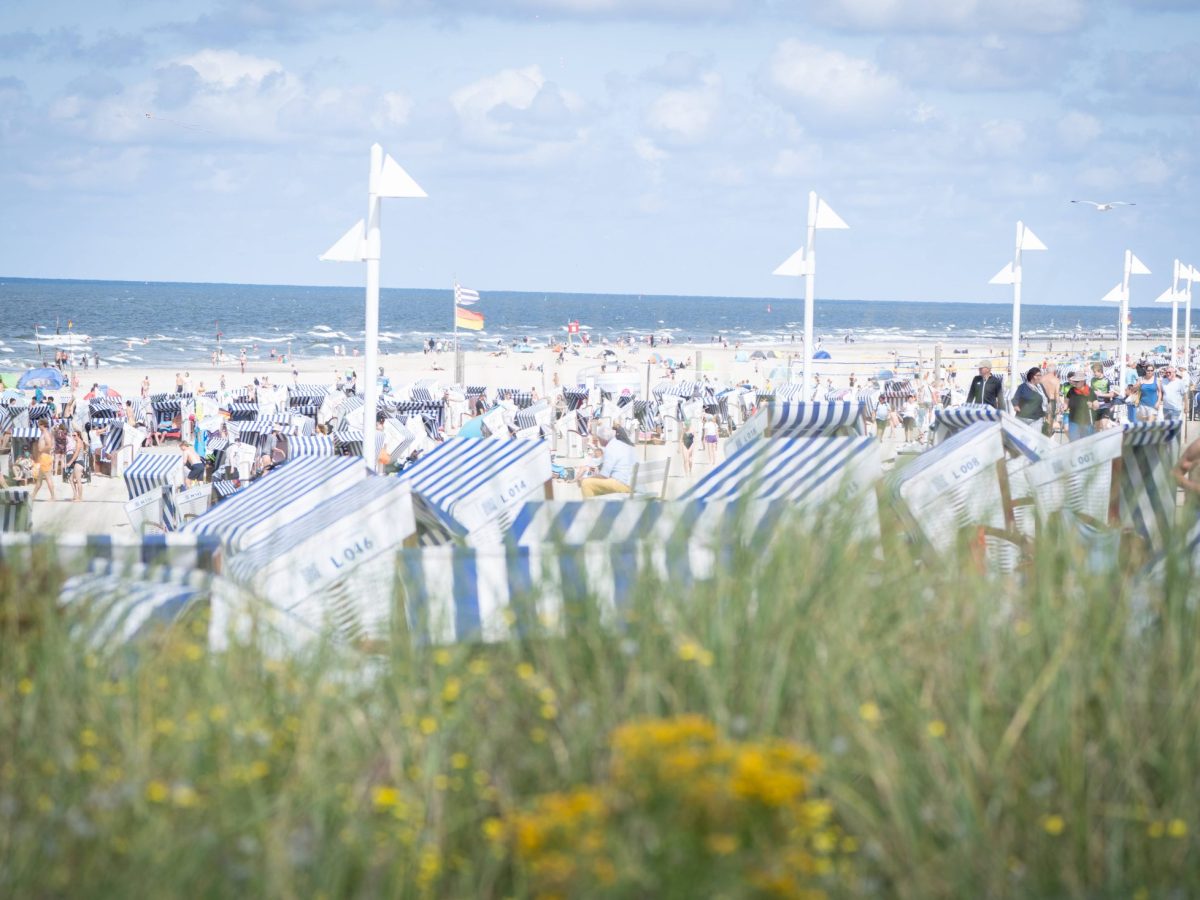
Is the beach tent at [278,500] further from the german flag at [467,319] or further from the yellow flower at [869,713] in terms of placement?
the german flag at [467,319]

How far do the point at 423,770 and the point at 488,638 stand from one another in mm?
569

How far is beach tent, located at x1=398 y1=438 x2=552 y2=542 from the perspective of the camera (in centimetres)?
644

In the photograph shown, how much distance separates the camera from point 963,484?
561 cm

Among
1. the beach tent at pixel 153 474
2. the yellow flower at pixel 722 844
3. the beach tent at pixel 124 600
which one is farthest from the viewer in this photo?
the beach tent at pixel 153 474

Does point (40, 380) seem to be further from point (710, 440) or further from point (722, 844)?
point (722, 844)

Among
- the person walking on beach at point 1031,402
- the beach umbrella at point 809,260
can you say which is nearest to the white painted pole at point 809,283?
the beach umbrella at point 809,260

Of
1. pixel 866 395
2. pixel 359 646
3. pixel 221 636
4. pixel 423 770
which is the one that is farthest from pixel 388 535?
pixel 866 395

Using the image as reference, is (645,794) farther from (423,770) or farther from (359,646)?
(359,646)

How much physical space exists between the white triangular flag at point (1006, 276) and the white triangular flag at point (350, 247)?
A: 10849 mm

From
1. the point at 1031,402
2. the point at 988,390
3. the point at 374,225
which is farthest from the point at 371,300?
the point at 988,390

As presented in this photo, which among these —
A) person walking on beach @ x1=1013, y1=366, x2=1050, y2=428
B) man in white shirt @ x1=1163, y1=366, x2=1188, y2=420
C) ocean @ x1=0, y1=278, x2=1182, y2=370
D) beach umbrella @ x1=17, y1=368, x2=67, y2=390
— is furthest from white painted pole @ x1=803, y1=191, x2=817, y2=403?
ocean @ x1=0, y1=278, x2=1182, y2=370

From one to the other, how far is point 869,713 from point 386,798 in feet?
2.84

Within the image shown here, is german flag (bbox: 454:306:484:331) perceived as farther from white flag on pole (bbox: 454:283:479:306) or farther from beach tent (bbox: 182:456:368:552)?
beach tent (bbox: 182:456:368:552)

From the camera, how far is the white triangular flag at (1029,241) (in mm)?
17516
